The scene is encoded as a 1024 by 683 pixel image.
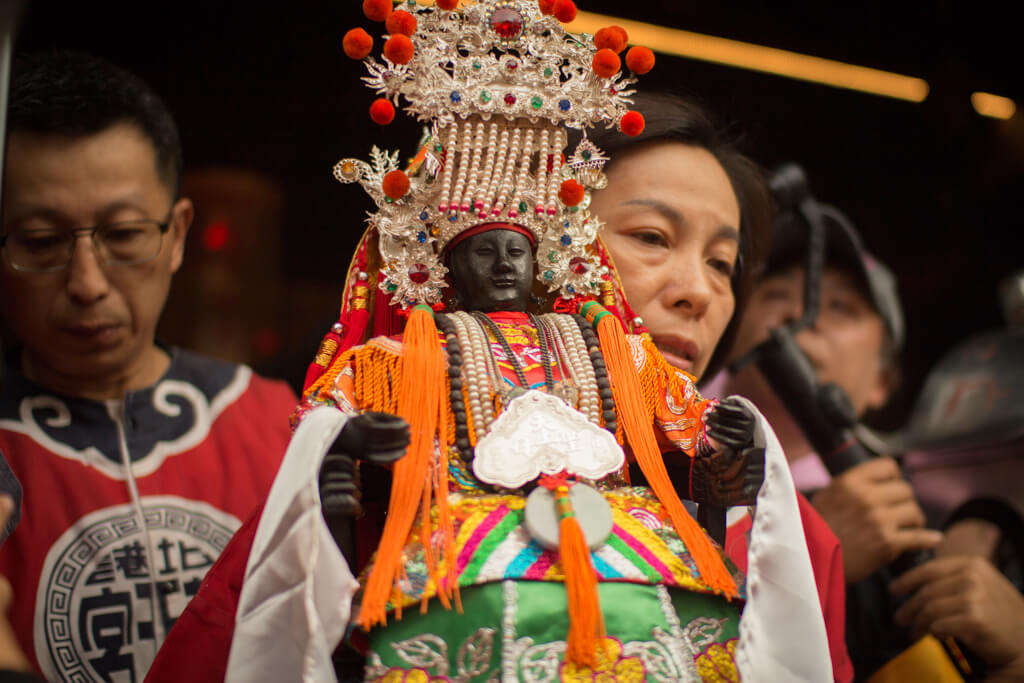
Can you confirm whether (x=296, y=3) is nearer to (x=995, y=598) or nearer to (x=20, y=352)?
(x=20, y=352)

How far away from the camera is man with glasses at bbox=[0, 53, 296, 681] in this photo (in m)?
2.22

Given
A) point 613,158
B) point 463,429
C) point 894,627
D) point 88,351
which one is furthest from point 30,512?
point 894,627

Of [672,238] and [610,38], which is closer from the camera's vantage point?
[610,38]

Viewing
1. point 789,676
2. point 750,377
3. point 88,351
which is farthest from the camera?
point 750,377

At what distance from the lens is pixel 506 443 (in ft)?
5.81

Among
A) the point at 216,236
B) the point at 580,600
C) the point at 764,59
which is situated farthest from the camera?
the point at 764,59

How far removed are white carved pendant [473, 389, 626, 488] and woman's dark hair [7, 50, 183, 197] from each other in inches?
51.9

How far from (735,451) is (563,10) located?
98 cm

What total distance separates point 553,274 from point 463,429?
16.7 inches

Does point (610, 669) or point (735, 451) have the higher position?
point (735, 451)

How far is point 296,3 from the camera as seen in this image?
2.73 m

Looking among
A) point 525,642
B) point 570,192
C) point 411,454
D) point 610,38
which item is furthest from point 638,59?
point 525,642

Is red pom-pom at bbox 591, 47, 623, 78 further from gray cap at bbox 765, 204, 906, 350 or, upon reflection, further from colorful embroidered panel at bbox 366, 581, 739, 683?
gray cap at bbox 765, 204, 906, 350

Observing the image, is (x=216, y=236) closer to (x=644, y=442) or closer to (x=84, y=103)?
(x=84, y=103)
